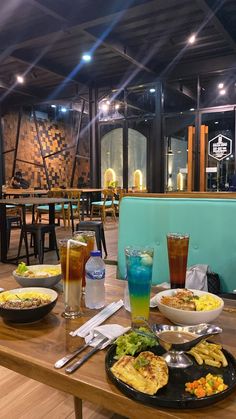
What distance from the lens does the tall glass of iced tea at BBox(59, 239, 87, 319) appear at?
0.97 metres

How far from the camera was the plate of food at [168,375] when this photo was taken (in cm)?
60

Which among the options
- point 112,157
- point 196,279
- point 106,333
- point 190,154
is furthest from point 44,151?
point 106,333

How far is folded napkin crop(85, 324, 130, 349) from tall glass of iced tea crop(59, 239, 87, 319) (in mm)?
141

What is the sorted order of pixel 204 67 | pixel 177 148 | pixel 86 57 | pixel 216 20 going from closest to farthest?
pixel 216 20
pixel 86 57
pixel 204 67
pixel 177 148

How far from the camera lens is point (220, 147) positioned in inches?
314

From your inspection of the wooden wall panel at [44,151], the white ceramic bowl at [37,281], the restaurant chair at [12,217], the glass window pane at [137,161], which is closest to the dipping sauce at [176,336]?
the white ceramic bowl at [37,281]

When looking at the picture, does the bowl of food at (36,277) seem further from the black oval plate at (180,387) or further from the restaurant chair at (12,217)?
the restaurant chair at (12,217)

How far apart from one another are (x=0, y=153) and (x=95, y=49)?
4257 mm

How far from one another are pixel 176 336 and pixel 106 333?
0.18m

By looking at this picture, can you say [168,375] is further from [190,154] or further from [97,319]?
[190,154]

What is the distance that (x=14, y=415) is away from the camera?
1.54m

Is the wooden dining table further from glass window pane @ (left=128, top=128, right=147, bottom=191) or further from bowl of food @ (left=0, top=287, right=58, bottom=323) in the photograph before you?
bowl of food @ (left=0, top=287, right=58, bottom=323)

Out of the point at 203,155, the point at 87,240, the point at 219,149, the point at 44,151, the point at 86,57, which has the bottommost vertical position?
the point at 87,240

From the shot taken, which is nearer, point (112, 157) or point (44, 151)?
point (112, 157)
